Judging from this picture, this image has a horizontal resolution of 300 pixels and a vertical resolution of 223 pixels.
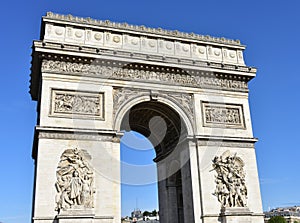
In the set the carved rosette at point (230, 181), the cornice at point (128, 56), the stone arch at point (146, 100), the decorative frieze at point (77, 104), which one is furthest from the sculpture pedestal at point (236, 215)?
the cornice at point (128, 56)

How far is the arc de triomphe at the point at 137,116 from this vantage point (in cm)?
1548

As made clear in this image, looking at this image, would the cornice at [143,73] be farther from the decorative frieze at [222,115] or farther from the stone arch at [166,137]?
the stone arch at [166,137]

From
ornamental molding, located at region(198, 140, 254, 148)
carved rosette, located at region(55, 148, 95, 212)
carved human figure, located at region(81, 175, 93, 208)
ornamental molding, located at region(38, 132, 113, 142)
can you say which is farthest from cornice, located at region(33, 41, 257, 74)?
carved human figure, located at region(81, 175, 93, 208)

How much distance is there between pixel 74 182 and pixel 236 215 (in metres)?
7.33

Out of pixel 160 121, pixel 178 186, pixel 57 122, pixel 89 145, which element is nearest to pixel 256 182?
pixel 178 186

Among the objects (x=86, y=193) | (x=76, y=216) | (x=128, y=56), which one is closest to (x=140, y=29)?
(x=128, y=56)

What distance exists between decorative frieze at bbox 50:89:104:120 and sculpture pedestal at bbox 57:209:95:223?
418cm

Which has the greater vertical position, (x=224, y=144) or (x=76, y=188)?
(x=224, y=144)

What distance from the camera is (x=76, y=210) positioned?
48.1ft

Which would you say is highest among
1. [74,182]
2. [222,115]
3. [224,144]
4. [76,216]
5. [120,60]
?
[120,60]

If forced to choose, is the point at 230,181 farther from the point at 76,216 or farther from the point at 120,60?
the point at 120,60

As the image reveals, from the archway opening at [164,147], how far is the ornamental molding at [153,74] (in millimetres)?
1367

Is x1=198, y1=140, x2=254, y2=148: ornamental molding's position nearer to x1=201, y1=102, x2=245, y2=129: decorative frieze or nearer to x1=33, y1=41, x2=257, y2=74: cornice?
x1=201, y1=102, x2=245, y2=129: decorative frieze

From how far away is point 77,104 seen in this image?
54.9 feet
